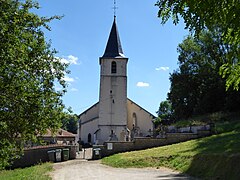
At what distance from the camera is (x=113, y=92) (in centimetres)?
4684

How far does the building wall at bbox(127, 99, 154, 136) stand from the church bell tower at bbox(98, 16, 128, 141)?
19.1 ft

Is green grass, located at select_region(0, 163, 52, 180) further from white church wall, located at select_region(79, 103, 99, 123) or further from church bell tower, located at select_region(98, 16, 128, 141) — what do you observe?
white church wall, located at select_region(79, 103, 99, 123)

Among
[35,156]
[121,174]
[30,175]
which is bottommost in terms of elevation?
[30,175]

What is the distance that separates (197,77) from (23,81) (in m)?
39.4

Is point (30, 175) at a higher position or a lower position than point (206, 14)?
lower

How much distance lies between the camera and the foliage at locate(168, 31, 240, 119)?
4022cm

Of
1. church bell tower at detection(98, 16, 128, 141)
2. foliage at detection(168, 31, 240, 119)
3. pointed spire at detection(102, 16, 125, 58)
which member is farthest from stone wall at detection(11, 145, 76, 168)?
pointed spire at detection(102, 16, 125, 58)

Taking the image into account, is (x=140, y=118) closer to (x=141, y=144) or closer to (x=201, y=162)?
(x=141, y=144)

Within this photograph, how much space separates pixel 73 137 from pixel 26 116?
52443mm

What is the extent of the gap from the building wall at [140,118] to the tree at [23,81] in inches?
1766

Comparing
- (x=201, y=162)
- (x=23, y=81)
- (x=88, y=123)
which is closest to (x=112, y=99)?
(x=88, y=123)

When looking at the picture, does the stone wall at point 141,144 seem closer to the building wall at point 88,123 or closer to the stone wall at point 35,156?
the stone wall at point 35,156

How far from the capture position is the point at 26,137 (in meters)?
6.68

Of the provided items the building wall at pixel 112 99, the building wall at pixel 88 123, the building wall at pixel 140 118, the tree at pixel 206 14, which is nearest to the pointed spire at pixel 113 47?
the building wall at pixel 112 99
